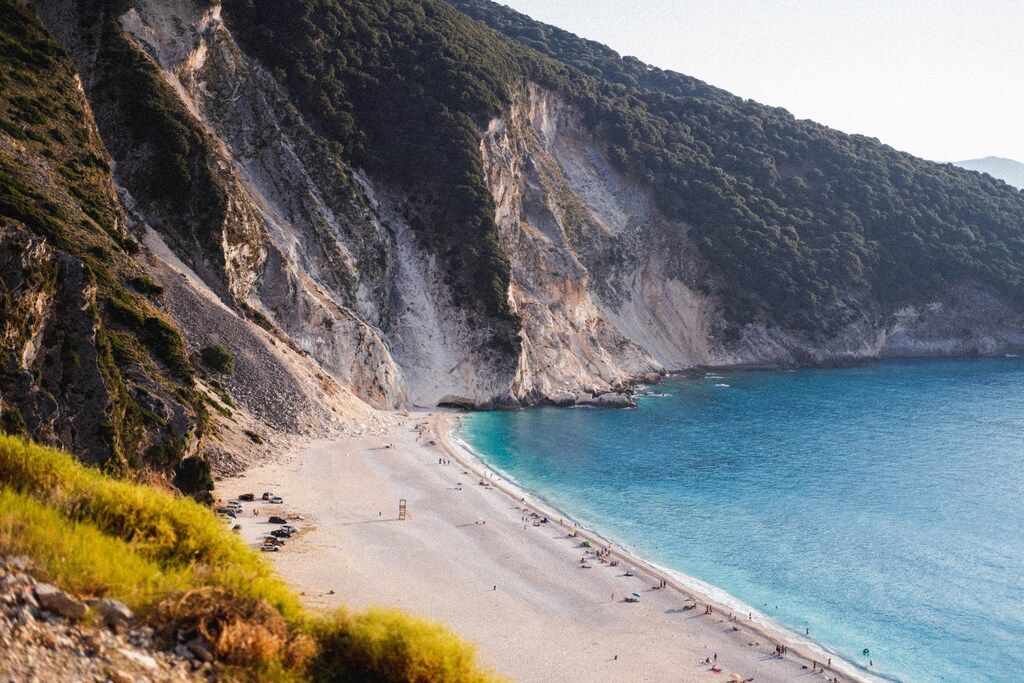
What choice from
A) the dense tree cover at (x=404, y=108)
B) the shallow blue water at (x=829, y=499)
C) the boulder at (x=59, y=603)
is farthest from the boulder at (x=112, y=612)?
the dense tree cover at (x=404, y=108)

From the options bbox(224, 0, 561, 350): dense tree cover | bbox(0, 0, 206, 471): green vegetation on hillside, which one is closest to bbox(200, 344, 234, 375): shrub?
bbox(0, 0, 206, 471): green vegetation on hillside

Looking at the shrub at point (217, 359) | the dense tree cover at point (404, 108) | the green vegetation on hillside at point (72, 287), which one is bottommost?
the shrub at point (217, 359)

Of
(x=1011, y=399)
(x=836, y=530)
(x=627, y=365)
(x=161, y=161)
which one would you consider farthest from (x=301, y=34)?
(x=1011, y=399)

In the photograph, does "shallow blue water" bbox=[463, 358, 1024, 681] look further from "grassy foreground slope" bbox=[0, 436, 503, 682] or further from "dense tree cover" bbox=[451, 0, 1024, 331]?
"dense tree cover" bbox=[451, 0, 1024, 331]

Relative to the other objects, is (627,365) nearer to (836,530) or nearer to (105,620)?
(836,530)

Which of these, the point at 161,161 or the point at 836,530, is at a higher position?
the point at 161,161

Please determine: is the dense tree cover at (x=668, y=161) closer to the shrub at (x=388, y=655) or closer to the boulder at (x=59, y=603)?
the shrub at (x=388, y=655)
